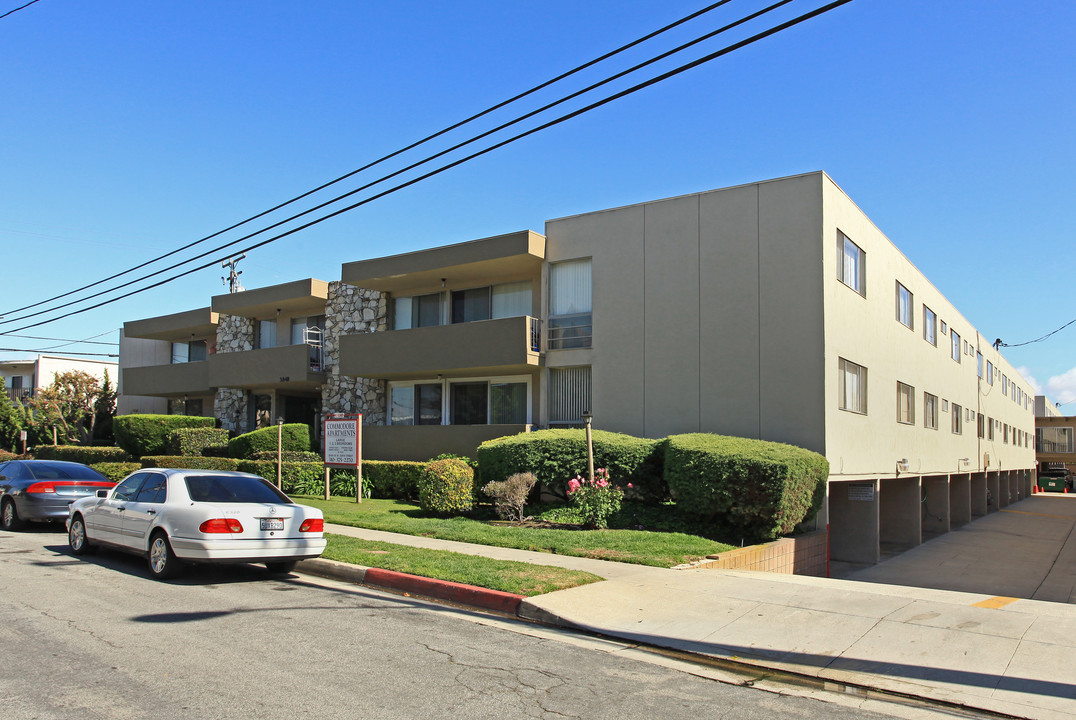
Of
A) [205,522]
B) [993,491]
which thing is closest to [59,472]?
[205,522]

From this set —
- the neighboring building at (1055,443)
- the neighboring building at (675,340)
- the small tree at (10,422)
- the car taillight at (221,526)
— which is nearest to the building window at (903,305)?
the neighboring building at (675,340)

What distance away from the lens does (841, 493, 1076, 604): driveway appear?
59.3 feet

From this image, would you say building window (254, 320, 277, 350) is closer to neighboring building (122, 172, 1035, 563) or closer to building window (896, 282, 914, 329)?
neighboring building (122, 172, 1035, 563)

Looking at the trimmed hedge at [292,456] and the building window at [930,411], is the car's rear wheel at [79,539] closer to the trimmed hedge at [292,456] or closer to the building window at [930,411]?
the trimmed hedge at [292,456]

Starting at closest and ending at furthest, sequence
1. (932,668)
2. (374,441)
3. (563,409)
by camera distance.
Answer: (932,668)
(563,409)
(374,441)

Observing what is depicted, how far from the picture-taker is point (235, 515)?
9.81 m

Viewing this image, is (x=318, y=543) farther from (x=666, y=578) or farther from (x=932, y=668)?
(x=932, y=668)

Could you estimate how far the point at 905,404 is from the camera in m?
23.9

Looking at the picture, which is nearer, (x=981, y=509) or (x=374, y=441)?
(x=374, y=441)

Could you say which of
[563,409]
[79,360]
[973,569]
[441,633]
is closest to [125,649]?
[441,633]

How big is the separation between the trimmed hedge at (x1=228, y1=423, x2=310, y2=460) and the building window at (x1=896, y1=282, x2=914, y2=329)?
18339 mm

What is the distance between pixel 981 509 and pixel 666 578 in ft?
107

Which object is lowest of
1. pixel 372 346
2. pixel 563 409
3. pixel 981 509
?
pixel 981 509

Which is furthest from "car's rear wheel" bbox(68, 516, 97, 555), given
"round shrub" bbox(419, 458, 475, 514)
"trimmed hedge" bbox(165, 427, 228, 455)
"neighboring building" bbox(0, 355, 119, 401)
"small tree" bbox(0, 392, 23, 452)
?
"neighboring building" bbox(0, 355, 119, 401)
